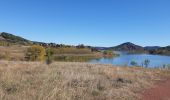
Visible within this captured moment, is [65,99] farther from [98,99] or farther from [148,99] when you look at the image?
[148,99]

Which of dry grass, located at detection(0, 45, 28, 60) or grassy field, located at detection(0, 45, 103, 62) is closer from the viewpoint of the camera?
dry grass, located at detection(0, 45, 28, 60)

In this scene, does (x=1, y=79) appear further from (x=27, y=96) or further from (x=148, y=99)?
(x=148, y=99)

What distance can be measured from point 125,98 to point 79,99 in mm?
2986

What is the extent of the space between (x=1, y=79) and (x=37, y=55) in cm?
7489

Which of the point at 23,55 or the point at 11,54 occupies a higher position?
the point at 11,54

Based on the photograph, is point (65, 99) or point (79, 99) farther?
point (79, 99)

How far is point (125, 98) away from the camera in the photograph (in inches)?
377

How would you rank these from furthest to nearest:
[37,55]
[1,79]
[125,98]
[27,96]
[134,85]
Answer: [37,55], [134,85], [125,98], [1,79], [27,96]

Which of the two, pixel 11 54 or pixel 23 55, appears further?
pixel 23 55

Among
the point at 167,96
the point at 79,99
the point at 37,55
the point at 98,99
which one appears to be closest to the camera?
the point at 79,99

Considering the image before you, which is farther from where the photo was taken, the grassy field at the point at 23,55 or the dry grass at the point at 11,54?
the grassy field at the point at 23,55

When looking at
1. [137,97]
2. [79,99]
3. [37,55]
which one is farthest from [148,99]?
[37,55]

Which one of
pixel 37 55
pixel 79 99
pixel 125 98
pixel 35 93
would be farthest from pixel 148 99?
pixel 37 55

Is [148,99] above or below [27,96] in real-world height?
below
